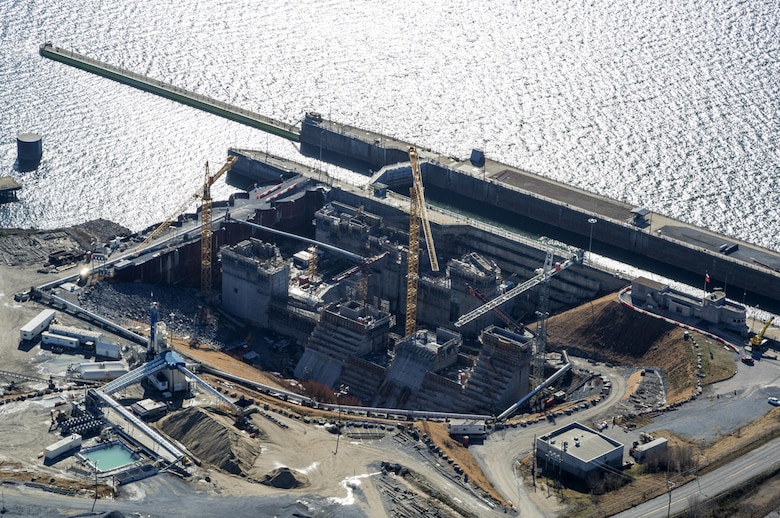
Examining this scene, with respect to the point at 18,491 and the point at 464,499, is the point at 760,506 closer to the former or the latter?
the point at 464,499

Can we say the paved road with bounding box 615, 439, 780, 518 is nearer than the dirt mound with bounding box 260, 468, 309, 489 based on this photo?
Yes

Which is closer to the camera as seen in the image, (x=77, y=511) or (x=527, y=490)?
(x=77, y=511)

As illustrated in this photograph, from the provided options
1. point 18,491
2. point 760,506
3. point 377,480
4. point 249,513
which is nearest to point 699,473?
point 760,506

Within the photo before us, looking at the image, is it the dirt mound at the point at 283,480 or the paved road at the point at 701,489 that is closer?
the paved road at the point at 701,489

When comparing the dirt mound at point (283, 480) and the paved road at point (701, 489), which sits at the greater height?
the paved road at point (701, 489)

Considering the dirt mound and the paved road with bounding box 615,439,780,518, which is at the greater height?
the paved road with bounding box 615,439,780,518

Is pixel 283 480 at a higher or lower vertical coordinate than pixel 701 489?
lower

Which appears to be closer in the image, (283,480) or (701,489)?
(701,489)
